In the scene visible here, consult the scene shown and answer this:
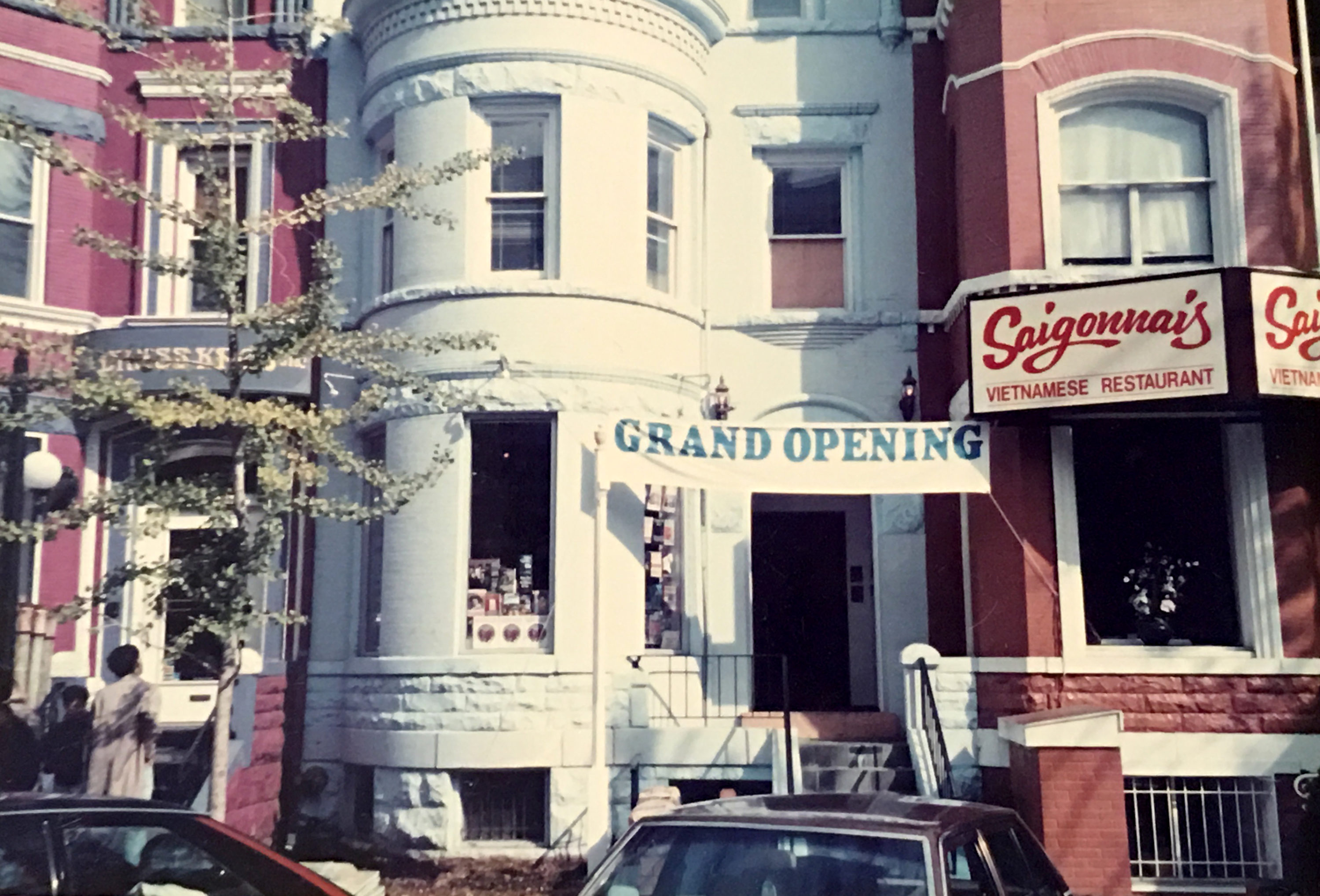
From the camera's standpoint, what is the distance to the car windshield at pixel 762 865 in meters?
4.53

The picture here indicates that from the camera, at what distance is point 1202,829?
32.8ft

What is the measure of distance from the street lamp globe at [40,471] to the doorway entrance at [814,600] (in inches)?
253

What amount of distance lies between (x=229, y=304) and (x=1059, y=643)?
709 cm

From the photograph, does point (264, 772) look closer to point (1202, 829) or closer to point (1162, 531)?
point (1202, 829)

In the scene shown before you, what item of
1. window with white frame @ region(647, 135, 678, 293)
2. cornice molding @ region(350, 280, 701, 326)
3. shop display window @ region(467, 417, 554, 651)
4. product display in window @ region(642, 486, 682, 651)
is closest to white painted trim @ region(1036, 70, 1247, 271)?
window with white frame @ region(647, 135, 678, 293)

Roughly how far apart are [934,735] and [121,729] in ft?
21.7

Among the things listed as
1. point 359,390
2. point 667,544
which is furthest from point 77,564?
point 667,544

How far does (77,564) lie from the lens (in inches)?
447

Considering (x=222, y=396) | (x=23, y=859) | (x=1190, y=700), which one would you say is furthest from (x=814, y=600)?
(x=23, y=859)

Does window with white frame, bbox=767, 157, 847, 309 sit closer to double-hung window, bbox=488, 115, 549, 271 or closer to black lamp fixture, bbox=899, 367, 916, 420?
black lamp fixture, bbox=899, 367, 916, 420

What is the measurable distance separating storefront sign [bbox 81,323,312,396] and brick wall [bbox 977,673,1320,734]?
6722 mm

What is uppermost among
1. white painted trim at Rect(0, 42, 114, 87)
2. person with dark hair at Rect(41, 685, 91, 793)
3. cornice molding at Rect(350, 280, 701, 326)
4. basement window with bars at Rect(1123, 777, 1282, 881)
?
white painted trim at Rect(0, 42, 114, 87)

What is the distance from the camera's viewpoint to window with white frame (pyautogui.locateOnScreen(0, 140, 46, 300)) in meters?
Result: 11.3

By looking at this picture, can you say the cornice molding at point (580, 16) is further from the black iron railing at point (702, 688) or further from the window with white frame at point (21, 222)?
the black iron railing at point (702, 688)
